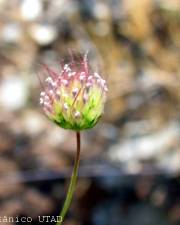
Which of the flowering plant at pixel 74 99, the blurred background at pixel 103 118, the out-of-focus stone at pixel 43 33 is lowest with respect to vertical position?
the flowering plant at pixel 74 99

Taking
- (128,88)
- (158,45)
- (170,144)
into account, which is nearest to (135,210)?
(170,144)

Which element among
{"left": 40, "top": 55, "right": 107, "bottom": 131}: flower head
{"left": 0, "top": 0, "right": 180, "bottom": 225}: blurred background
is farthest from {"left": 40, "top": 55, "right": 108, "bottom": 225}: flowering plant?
{"left": 0, "top": 0, "right": 180, "bottom": 225}: blurred background

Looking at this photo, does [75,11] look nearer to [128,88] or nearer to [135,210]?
[128,88]

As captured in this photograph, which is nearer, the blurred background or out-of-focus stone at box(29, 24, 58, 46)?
the blurred background

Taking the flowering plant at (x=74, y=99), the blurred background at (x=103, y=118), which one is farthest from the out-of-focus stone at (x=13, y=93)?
the flowering plant at (x=74, y=99)

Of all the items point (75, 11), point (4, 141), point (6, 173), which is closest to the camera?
point (6, 173)

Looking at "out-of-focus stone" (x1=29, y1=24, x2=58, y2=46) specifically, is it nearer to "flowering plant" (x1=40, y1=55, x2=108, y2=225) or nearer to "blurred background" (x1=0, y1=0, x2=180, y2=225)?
"blurred background" (x1=0, y1=0, x2=180, y2=225)

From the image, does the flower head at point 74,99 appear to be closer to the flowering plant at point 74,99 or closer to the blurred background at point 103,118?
the flowering plant at point 74,99

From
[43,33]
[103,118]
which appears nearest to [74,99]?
[103,118]
